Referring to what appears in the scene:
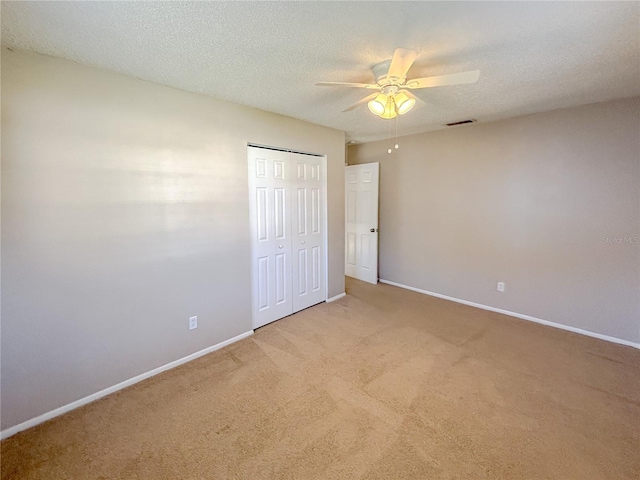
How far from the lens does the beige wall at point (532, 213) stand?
2.77 metres

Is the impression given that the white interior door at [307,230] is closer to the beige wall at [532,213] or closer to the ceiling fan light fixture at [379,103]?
the ceiling fan light fixture at [379,103]

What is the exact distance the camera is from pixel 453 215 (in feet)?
12.9

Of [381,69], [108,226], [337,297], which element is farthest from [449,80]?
[337,297]

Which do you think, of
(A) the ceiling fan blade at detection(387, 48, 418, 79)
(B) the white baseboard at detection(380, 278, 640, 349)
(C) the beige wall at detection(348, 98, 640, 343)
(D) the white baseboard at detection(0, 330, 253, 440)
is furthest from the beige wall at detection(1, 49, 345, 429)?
(B) the white baseboard at detection(380, 278, 640, 349)

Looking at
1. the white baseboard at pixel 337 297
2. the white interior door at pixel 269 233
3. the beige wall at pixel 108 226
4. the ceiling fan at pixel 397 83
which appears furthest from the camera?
the white baseboard at pixel 337 297

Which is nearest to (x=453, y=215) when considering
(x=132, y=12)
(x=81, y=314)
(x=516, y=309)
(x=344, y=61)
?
(x=516, y=309)

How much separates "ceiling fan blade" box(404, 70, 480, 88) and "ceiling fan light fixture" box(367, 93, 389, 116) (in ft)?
0.77

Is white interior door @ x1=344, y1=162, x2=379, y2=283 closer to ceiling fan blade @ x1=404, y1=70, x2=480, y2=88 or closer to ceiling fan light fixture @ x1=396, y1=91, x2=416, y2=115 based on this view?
ceiling fan light fixture @ x1=396, y1=91, x2=416, y2=115

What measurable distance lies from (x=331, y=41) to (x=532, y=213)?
9.82ft

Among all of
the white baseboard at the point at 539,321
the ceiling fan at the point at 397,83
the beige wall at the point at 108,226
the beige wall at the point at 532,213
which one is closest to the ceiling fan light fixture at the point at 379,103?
the ceiling fan at the point at 397,83

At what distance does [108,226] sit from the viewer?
208 centimetres

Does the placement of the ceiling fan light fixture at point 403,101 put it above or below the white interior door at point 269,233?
above

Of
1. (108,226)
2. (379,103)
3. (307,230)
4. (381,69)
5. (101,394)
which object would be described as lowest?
(101,394)

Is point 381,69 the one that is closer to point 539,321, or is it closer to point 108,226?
point 108,226
